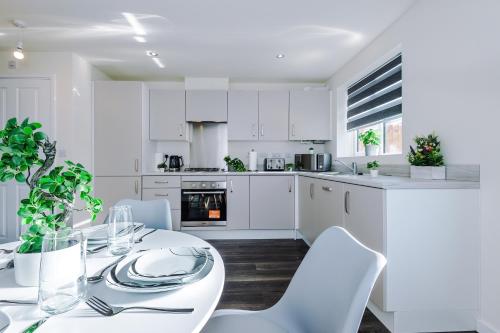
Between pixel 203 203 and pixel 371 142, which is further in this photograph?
pixel 203 203

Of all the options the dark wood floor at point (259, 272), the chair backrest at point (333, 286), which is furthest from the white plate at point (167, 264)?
the dark wood floor at point (259, 272)

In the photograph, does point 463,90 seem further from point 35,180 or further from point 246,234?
point 246,234

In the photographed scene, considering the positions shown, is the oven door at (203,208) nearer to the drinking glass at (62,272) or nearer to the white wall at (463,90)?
the white wall at (463,90)

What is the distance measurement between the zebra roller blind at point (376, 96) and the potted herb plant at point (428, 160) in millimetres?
678

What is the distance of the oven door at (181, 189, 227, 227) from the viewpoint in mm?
3787

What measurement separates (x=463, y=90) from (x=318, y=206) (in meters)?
1.68

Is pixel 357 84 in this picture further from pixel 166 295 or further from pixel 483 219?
pixel 166 295

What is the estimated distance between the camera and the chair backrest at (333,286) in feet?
2.15

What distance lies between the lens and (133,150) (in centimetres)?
371

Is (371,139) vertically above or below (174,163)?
above

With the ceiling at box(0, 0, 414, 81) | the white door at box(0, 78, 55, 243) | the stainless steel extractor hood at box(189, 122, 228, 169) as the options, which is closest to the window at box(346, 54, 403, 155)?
the ceiling at box(0, 0, 414, 81)

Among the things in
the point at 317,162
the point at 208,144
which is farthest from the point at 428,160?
the point at 208,144

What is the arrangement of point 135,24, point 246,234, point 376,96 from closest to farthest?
point 135,24
point 376,96
point 246,234

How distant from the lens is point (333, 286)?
826 mm
